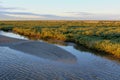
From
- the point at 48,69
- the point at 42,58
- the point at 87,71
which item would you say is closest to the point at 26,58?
the point at 42,58

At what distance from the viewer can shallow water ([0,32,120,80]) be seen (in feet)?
55.6

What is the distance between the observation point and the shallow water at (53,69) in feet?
55.6

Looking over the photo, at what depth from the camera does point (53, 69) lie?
62.7 feet

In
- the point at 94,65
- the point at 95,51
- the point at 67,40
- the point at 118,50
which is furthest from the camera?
the point at 67,40

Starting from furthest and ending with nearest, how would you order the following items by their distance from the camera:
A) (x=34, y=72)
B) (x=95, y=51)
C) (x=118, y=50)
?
(x=95, y=51) → (x=118, y=50) → (x=34, y=72)

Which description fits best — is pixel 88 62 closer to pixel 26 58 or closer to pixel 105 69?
pixel 105 69

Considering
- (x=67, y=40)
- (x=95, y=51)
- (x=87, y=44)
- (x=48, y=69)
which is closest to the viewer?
(x=48, y=69)

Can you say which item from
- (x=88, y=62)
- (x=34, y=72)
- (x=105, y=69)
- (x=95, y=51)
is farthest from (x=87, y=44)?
(x=34, y=72)

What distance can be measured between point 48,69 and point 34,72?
1465 mm

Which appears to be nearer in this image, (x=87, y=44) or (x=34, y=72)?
(x=34, y=72)

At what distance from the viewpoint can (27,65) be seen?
19953mm

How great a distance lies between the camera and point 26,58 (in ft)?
75.8

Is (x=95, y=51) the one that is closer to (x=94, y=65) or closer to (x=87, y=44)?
(x=87, y=44)

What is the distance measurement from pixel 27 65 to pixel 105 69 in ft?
19.6
